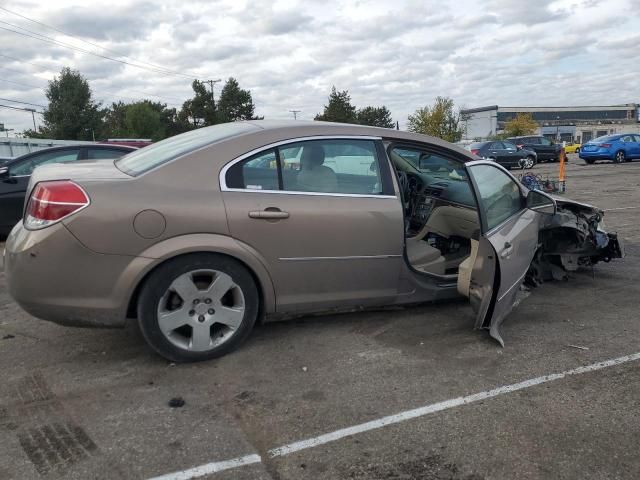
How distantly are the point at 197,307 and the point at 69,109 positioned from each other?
2372 inches

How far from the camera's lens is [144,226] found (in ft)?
11.1

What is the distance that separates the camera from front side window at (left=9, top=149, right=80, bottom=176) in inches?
303

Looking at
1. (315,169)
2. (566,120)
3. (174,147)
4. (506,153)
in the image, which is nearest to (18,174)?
(174,147)

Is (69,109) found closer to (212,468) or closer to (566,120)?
(212,468)

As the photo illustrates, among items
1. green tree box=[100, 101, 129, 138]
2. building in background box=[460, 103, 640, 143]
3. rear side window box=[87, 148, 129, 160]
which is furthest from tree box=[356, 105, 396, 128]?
rear side window box=[87, 148, 129, 160]

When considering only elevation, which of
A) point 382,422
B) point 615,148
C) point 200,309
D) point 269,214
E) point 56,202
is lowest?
point 382,422

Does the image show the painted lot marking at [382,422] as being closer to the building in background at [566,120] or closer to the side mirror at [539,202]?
the side mirror at [539,202]

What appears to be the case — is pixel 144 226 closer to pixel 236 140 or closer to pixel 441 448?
pixel 236 140

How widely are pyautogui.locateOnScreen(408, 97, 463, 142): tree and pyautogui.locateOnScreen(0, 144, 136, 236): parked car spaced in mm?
45462

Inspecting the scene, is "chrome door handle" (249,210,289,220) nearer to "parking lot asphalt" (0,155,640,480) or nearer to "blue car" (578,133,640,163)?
"parking lot asphalt" (0,155,640,480)

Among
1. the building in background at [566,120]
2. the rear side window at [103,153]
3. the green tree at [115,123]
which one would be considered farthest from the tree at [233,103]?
the rear side window at [103,153]

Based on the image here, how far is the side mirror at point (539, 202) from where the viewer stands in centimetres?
455

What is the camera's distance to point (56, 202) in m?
3.28

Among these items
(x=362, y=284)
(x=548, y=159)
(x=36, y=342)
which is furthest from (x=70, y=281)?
(x=548, y=159)
